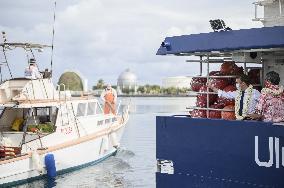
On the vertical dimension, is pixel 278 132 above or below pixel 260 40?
below

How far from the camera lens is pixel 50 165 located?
64.2 ft

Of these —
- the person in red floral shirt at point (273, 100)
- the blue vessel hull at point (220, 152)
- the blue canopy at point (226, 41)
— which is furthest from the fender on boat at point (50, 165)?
the person in red floral shirt at point (273, 100)

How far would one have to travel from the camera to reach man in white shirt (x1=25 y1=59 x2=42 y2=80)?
2064 cm

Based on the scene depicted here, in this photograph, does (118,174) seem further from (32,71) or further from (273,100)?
(273,100)

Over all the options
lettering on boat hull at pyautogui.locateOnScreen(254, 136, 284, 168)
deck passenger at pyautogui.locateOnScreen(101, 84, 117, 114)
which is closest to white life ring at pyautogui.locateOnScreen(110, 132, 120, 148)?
deck passenger at pyautogui.locateOnScreen(101, 84, 117, 114)

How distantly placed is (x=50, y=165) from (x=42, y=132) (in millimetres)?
1854

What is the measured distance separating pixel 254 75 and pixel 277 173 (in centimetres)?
265

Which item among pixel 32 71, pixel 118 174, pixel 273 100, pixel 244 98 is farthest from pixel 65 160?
pixel 273 100

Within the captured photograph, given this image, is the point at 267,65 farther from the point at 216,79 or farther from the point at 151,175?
the point at 151,175

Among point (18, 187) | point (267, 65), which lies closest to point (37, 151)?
point (18, 187)

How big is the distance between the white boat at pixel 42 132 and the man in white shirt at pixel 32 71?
0.19 meters

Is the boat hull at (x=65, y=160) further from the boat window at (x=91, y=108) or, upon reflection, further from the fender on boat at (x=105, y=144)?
the boat window at (x=91, y=108)

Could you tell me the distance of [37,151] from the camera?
1922 cm

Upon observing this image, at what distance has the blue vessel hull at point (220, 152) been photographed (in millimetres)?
8766
